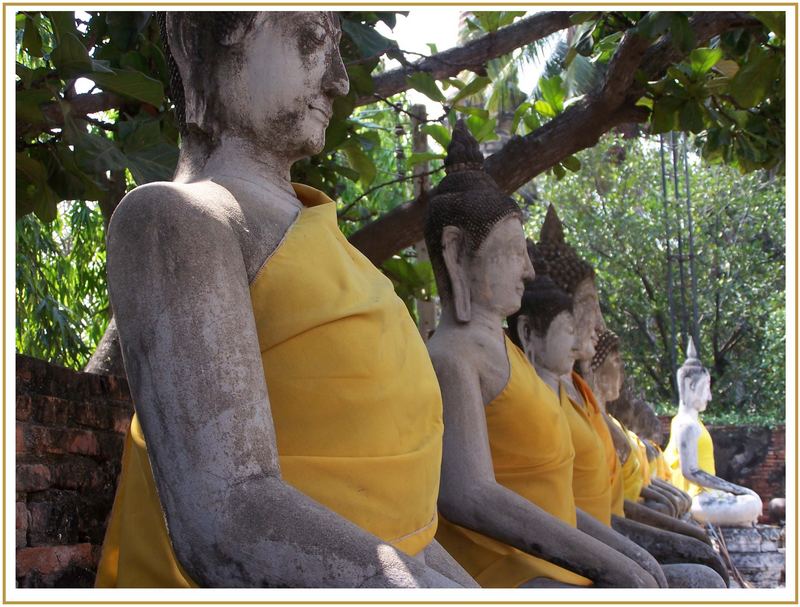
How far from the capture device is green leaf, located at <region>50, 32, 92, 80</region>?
3129 mm

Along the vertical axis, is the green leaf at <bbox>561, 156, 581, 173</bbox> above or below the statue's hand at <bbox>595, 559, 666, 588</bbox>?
above

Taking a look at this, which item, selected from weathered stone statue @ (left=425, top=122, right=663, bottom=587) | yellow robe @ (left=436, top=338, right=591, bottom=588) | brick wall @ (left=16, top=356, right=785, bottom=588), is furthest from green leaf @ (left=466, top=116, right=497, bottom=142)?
brick wall @ (left=16, top=356, right=785, bottom=588)

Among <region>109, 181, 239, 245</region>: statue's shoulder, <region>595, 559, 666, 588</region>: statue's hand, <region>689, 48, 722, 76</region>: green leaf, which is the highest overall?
<region>689, 48, 722, 76</region>: green leaf

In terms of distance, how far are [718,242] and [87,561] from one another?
19.1 m

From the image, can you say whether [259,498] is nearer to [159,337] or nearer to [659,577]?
[159,337]

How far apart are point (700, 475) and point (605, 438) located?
8.13 meters

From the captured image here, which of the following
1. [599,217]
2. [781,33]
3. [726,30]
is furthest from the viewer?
[599,217]

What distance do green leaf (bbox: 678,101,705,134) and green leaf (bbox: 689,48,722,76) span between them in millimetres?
129

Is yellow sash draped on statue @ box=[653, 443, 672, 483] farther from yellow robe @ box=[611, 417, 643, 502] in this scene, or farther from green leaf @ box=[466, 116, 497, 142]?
green leaf @ box=[466, 116, 497, 142]

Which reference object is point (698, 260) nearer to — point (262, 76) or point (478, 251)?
point (478, 251)

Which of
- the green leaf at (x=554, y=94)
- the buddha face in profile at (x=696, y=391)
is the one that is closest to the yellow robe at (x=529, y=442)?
the green leaf at (x=554, y=94)

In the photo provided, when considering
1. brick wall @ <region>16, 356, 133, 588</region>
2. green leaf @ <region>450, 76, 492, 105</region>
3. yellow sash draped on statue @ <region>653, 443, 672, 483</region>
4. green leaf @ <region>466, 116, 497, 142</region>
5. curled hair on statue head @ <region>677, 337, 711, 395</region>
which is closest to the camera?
brick wall @ <region>16, 356, 133, 588</region>

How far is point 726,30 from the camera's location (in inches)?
189

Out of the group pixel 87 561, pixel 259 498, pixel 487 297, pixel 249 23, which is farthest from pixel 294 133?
pixel 87 561
